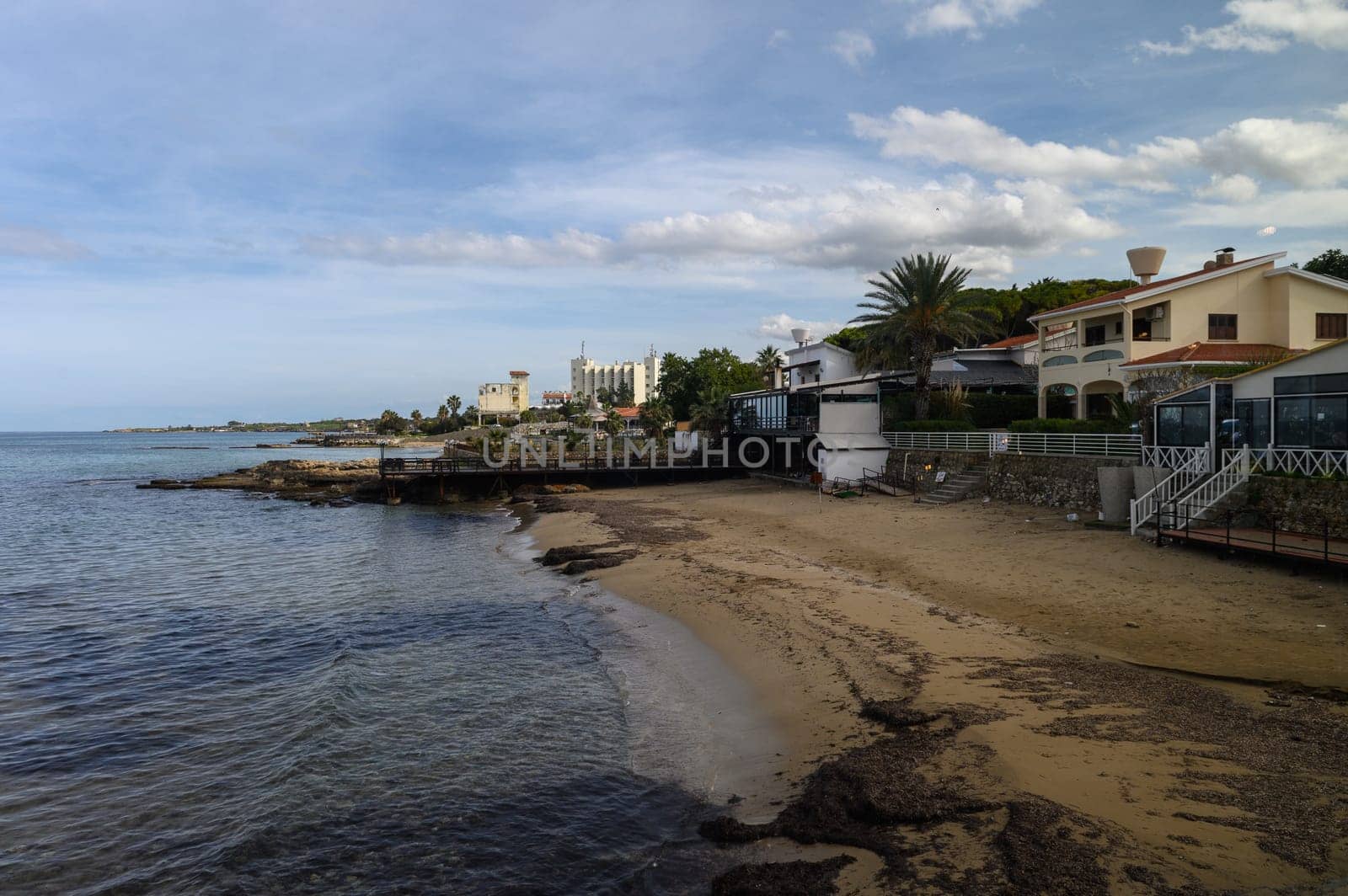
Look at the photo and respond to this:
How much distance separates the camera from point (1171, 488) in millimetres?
21422

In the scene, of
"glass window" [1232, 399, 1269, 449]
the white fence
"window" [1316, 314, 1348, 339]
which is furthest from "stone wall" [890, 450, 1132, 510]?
"window" [1316, 314, 1348, 339]

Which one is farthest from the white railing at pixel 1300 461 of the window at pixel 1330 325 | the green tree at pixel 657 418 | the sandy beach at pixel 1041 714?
the green tree at pixel 657 418

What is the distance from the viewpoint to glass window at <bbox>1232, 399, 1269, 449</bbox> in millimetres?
20078

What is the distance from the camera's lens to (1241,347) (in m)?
29.6

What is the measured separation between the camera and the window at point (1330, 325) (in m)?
30.3

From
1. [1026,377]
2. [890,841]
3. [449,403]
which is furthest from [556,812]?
[449,403]

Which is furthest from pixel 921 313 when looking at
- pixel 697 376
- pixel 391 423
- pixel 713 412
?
pixel 391 423

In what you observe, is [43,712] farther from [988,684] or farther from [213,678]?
[988,684]

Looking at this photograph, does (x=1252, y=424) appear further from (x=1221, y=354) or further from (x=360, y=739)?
(x=360, y=739)

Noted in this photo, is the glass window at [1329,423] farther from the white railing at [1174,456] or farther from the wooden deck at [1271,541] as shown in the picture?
the white railing at [1174,456]

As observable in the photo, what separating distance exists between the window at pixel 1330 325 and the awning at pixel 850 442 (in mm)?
17767

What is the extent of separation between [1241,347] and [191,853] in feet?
117

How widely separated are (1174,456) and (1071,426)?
6.50 m

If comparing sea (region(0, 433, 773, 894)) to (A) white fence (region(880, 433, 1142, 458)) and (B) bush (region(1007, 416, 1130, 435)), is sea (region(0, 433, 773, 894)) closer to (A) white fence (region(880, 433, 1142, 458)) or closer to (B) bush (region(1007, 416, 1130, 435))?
(A) white fence (region(880, 433, 1142, 458))
